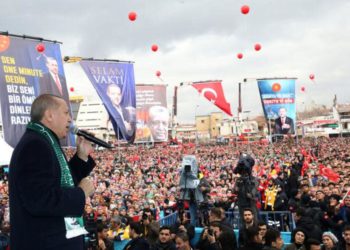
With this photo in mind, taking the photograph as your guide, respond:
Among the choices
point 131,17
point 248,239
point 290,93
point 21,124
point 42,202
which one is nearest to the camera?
point 42,202

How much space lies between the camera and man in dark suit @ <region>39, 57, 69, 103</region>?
9.20 meters

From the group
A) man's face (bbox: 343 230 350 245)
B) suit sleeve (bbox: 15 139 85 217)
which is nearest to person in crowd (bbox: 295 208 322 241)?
man's face (bbox: 343 230 350 245)

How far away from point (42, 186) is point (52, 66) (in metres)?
8.14

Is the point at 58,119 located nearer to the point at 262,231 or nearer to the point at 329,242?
the point at 262,231

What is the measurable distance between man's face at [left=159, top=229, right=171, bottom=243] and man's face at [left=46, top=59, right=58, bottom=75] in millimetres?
5002

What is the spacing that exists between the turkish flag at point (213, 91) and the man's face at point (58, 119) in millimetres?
16599

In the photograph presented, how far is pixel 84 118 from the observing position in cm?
12012

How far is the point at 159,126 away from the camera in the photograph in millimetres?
23297

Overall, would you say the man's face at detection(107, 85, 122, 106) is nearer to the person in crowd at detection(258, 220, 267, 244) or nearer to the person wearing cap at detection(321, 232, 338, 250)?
the person in crowd at detection(258, 220, 267, 244)

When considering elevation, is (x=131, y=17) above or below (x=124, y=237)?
above

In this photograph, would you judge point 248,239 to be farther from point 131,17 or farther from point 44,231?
point 131,17

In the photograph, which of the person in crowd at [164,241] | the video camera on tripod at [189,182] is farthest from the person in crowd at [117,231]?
the person in crowd at [164,241]

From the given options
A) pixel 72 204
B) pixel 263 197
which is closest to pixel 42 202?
pixel 72 204

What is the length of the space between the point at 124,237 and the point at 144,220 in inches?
17.5
